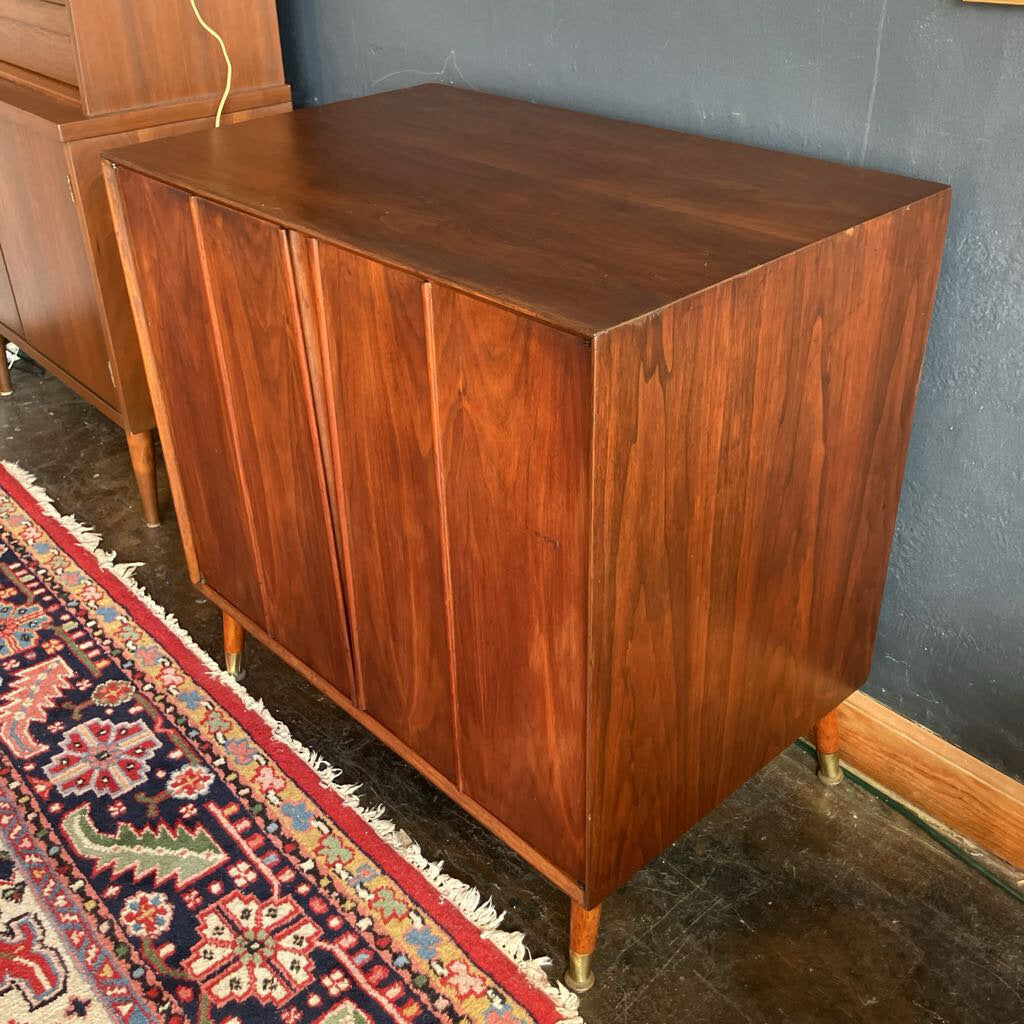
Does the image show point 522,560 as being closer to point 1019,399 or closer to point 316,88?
point 1019,399

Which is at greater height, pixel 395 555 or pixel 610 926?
pixel 395 555

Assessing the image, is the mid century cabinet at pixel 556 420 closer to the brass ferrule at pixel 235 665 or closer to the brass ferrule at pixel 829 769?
the brass ferrule at pixel 829 769

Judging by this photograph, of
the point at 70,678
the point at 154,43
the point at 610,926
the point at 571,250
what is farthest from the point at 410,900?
the point at 154,43

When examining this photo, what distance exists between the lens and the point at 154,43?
6.55 feet

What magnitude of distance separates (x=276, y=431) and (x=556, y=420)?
59cm

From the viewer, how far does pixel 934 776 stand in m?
1.62

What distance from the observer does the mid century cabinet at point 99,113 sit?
6.46ft

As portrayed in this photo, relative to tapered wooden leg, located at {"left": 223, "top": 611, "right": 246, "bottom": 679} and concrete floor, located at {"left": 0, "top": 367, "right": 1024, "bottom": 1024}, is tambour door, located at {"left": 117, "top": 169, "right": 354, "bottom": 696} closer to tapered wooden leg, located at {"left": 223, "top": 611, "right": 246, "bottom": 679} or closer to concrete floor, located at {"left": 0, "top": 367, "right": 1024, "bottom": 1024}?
tapered wooden leg, located at {"left": 223, "top": 611, "right": 246, "bottom": 679}

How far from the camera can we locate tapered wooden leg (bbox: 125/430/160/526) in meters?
2.31

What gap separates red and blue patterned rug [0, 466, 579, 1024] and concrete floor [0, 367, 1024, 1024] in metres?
0.06

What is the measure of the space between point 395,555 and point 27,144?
1.33 meters

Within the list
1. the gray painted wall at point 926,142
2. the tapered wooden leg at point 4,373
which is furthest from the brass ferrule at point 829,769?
the tapered wooden leg at point 4,373

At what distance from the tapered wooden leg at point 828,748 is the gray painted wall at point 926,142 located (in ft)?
0.30

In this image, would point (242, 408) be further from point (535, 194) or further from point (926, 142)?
point (926, 142)
